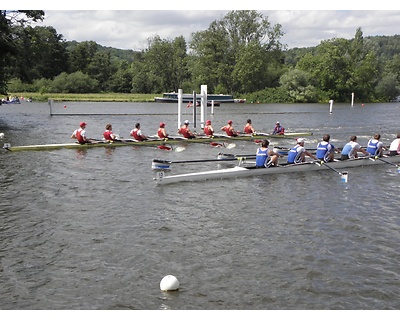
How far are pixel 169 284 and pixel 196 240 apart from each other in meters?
2.74

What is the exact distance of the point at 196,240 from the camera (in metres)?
11.3

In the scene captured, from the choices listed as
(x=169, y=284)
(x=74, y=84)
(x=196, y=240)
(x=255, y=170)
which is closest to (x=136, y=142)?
(x=255, y=170)

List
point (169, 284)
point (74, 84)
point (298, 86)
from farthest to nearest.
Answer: point (74, 84) → point (298, 86) → point (169, 284)

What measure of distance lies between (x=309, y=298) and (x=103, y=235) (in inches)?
210

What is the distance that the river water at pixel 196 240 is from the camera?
28.3ft

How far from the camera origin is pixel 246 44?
87562 mm

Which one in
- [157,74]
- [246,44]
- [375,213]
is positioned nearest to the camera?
[375,213]

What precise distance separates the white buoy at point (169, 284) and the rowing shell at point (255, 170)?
773 cm

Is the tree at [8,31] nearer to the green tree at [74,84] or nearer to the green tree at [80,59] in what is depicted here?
the green tree at [74,84]

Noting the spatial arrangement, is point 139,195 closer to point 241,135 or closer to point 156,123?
point 241,135

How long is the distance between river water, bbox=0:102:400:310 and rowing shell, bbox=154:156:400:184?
283 mm

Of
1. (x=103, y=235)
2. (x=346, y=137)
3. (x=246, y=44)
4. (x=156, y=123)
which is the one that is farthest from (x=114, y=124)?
(x=246, y=44)

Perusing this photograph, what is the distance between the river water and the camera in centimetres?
862

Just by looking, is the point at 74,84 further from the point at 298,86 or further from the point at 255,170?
the point at 255,170
